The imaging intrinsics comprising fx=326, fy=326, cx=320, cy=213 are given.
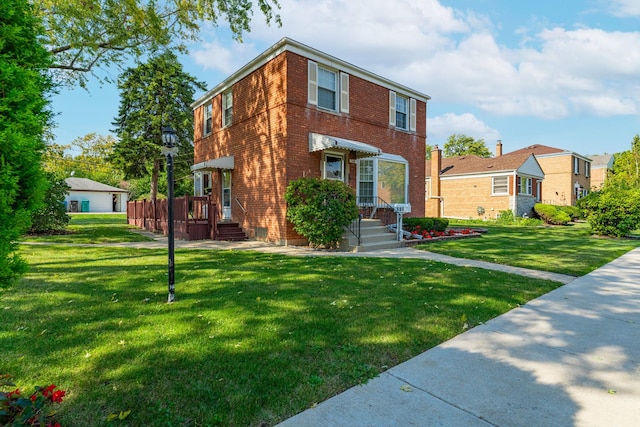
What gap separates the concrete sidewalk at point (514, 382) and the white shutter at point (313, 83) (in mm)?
9225

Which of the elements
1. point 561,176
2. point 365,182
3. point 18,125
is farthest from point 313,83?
point 561,176

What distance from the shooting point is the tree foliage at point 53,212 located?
1325 centimetres

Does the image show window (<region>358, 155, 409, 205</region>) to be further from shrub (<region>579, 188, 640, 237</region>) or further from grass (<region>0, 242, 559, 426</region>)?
shrub (<region>579, 188, 640, 237</region>)

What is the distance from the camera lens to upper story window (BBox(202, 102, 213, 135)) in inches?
638

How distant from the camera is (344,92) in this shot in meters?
12.3

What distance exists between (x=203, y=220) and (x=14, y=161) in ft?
36.4

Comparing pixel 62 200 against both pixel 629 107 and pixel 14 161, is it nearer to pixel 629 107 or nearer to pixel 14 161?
pixel 14 161

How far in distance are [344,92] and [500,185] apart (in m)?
18.8

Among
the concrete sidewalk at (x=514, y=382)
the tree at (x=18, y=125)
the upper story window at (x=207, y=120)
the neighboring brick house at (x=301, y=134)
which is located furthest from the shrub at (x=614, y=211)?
the tree at (x=18, y=125)

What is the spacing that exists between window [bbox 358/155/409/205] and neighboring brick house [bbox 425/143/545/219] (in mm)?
14426

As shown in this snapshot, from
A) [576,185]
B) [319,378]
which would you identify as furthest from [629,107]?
[319,378]

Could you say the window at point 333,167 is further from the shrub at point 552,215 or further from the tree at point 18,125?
the shrub at point 552,215

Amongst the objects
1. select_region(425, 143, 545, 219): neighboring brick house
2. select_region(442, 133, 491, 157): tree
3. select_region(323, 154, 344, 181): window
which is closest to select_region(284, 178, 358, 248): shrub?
select_region(323, 154, 344, 181): window

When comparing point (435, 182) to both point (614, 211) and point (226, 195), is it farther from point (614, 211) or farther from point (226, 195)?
point (226, 195)
